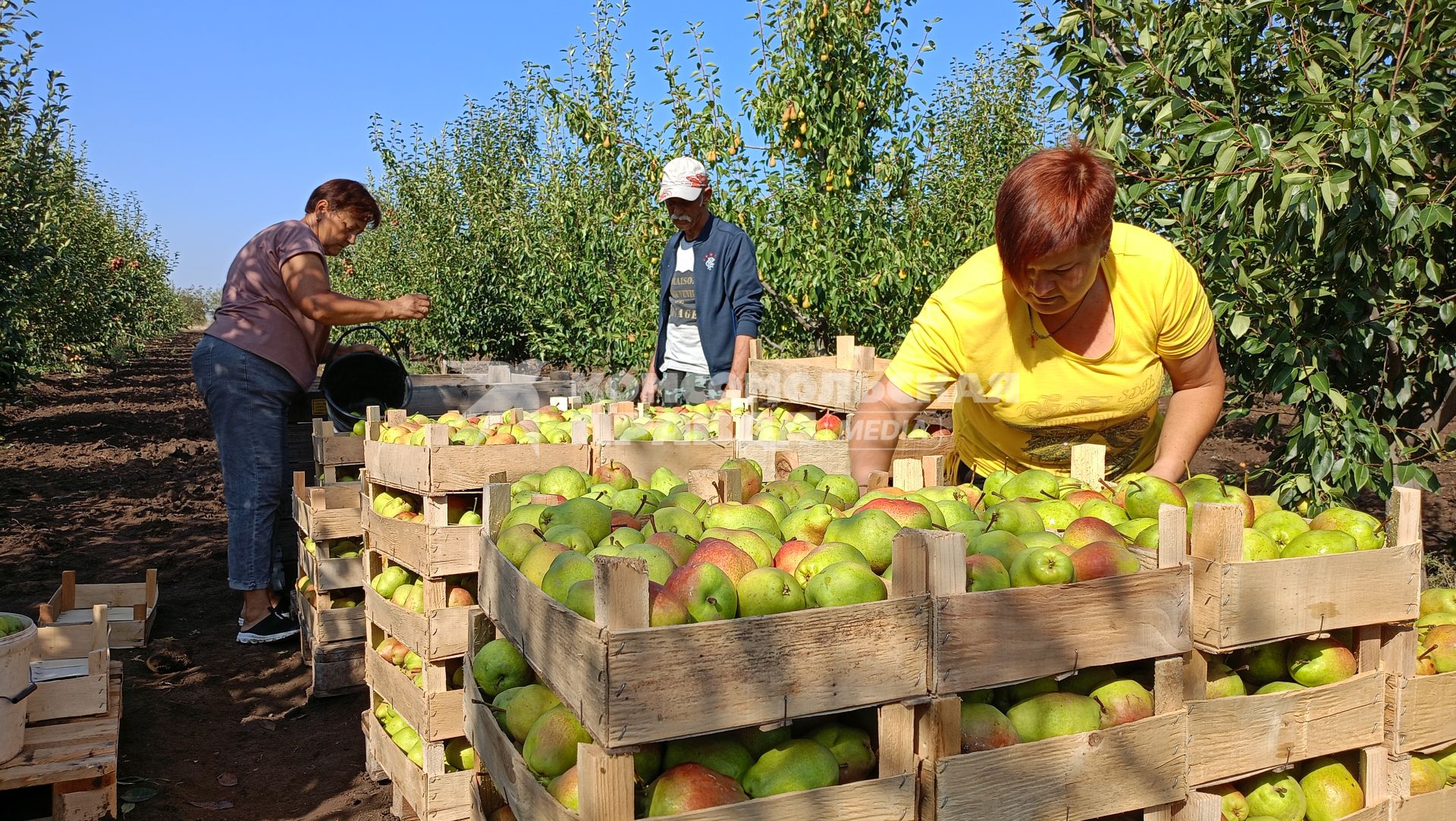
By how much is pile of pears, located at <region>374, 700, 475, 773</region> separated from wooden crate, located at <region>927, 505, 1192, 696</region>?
192 cm

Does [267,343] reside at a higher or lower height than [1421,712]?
higher

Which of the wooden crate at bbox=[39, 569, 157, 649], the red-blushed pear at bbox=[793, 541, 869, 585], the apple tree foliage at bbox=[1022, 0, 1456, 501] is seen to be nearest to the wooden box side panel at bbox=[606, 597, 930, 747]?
the red-blushed pear at bbox=[793, 541, 869, 585]

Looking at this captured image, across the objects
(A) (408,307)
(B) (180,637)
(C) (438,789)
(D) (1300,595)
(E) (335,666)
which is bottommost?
(B) (180,637)

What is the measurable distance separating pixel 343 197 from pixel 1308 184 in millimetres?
4542

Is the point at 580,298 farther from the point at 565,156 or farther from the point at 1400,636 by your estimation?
the point at 1400,636

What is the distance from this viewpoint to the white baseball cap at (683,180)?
5191mm

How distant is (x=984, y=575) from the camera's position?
178 cm

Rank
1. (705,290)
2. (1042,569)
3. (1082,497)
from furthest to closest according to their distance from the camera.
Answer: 1. (705,290)
2. (1082,497)
3. (1042,569)

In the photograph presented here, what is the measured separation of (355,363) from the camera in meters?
5.42

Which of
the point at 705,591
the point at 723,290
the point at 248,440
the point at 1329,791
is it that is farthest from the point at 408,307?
the point at 1329,791

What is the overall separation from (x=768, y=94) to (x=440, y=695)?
550 centimetres

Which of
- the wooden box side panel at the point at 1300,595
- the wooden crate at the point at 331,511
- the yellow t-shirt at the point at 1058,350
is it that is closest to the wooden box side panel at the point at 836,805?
the wooden box side panel at the point at 1300,595

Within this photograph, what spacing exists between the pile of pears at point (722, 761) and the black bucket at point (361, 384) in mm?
3927

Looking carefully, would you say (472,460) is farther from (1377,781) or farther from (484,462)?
(1377,781)
